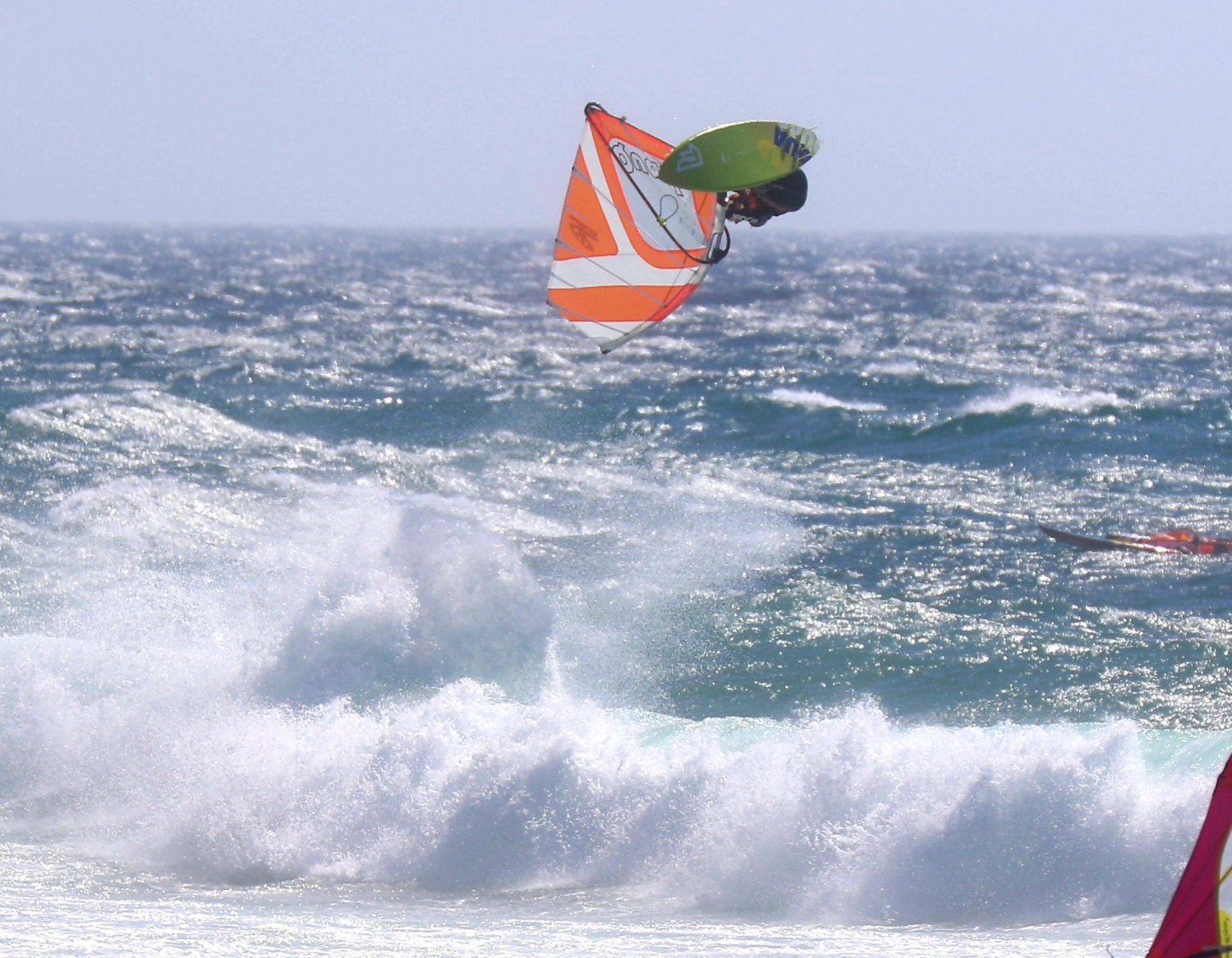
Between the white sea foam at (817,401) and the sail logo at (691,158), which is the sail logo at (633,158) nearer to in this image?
the sail logo at (691,158)

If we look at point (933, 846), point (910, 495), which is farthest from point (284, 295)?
point (933, 846)

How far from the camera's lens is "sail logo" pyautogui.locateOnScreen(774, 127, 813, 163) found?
8.25 metres

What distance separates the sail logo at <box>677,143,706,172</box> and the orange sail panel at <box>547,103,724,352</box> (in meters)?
0.51

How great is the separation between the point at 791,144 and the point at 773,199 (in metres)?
0.43

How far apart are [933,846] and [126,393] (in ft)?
57.8

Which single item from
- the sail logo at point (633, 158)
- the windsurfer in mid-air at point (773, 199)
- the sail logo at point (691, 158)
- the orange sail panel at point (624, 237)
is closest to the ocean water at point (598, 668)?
the orange sail panel at point (624, 237)

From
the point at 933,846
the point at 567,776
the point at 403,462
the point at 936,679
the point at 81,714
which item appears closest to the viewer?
the point at 933,846

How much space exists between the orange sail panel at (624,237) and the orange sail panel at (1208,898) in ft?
13.4

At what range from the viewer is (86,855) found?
10.5 metres

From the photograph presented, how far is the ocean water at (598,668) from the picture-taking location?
9.73 meters

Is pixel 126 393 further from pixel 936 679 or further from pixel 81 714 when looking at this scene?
pixel 936 679

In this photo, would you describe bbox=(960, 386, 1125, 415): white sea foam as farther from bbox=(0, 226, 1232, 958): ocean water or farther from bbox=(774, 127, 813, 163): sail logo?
bbox=(774, 127, 813, 163): sail logo

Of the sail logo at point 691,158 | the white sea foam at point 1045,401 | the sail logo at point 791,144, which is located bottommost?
the white sea foam at point 1045,401

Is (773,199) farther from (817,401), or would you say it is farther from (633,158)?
(817,401)
